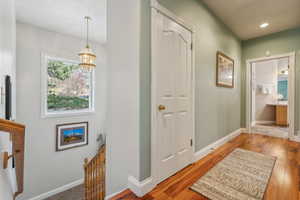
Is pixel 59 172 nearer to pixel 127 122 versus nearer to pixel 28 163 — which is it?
pixel 28 163

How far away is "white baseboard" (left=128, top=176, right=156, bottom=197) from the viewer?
1397mm

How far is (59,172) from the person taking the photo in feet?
11.0

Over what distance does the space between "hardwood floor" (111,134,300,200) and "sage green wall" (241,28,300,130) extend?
127 centimetres

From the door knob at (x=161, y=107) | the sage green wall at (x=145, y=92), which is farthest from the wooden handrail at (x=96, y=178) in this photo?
the door knob at (x=161, y=107)

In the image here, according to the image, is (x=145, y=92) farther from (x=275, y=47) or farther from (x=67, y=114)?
(x=275, y=47)

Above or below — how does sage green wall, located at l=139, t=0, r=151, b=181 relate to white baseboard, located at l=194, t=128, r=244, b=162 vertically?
above

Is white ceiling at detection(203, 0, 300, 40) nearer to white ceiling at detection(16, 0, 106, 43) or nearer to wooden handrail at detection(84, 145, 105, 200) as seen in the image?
white ceiling at detection(16, 0, 106, 43)

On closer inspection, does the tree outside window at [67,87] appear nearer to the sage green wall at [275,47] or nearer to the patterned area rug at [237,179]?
the patterned area rug at [237,179]

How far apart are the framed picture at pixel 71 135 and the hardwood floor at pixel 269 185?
2771mm

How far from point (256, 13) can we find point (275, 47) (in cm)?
142

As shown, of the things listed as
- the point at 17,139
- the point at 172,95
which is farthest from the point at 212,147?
the point at 17,139

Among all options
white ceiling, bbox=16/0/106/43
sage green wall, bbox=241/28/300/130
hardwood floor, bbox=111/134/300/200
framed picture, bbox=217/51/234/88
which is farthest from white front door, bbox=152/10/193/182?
sage green wall, bbox=241/28/300/130

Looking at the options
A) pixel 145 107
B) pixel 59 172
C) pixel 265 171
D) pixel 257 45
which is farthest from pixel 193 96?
pixel 59 172

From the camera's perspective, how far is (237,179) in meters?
1.66
